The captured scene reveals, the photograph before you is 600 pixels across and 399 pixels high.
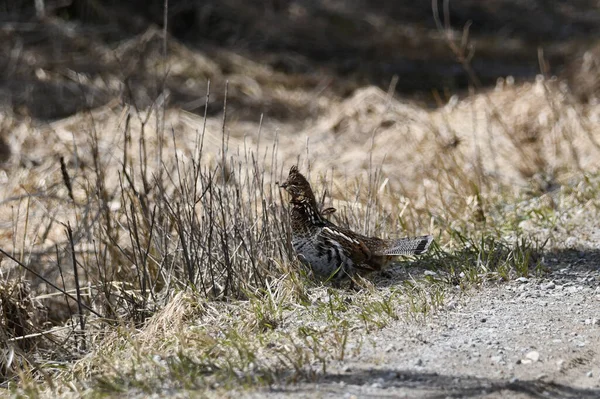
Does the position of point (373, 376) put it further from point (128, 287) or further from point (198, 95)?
point (198, 95)

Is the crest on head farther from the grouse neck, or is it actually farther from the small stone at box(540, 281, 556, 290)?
the small stone at box(540, 281, 556, 290)

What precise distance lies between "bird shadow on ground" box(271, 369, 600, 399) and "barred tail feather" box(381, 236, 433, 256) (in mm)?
1395

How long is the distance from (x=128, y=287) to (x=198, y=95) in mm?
7253

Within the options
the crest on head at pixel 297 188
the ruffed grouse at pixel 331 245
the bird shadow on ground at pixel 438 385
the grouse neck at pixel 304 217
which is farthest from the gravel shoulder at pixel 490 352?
the crest on head at pixel 297 188

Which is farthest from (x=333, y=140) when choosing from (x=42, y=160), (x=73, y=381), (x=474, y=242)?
(x=73, y=381)

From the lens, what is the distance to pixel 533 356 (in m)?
4.93

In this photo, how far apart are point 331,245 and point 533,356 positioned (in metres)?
1.55

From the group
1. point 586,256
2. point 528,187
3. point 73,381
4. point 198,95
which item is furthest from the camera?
point 198,95

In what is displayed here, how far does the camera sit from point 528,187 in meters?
9.24

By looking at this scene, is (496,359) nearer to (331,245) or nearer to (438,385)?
(438,385)

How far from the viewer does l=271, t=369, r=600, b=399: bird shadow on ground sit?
4480 millimetres

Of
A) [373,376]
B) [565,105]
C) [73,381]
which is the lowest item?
[73,381]

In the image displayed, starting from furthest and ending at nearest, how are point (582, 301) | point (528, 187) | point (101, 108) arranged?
point (101, 108) → point (528, 187) → point (582, 301)

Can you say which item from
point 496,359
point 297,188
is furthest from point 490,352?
point 297,188
